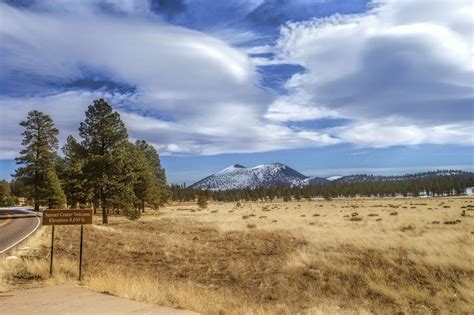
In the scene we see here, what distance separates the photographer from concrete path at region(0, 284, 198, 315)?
32.3 feet

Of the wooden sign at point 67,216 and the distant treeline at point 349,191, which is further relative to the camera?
the distant treeline at point 349,191

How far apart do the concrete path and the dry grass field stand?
672 millimetres

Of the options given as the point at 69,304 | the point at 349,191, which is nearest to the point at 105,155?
the point at 69,304

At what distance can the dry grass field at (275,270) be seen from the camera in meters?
13.7

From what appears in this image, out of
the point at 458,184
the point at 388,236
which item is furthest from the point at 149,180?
the point at 458,184

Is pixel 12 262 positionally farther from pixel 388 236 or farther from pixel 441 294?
pixel 388 236

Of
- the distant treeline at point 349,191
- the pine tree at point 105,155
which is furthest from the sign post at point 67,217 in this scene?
the distant treeline at point 349,191

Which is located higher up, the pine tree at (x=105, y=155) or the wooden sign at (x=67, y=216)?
the pine tree at (x=105, y=155)

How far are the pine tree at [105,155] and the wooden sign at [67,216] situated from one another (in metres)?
24.9

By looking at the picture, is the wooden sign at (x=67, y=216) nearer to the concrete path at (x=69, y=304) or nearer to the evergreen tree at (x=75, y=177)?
the concrete path at (x=69, y=304)

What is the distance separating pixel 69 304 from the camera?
34.7 feet

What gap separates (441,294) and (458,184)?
596 ft

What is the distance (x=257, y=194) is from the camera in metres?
188

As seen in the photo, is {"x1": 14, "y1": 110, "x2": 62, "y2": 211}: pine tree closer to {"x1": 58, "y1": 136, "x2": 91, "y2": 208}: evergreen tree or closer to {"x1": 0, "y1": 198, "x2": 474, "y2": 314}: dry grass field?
{"x1": 58, "y1": 136, "x2": 91, "y2": 208}: evergreen tree
